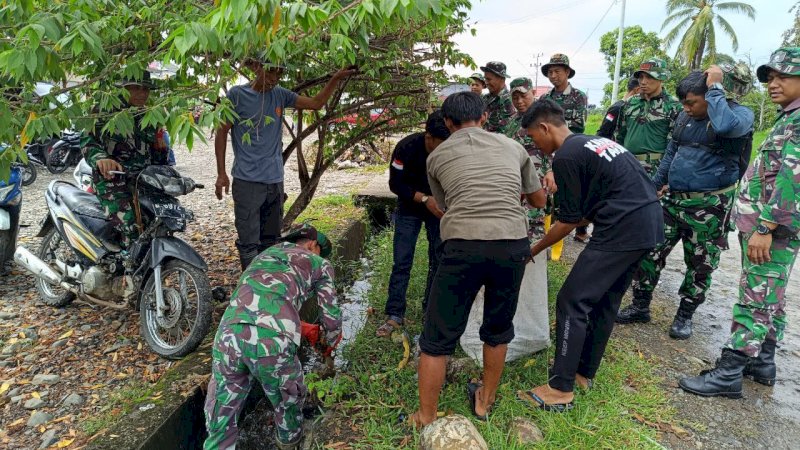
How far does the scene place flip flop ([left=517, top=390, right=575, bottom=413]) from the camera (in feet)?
8.59

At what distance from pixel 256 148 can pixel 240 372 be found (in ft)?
5.74

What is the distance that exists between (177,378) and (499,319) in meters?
1.76

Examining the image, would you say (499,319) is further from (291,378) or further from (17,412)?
(17,412)

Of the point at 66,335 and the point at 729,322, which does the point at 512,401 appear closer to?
the point at 729,322

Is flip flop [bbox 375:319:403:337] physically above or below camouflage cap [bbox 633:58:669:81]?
below

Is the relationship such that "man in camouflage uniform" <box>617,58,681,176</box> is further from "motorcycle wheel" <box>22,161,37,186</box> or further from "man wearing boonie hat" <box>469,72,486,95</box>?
"motorcycle wheel" <box>22,161,37,186</box>

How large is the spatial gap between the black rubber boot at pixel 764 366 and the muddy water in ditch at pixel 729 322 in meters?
0.06

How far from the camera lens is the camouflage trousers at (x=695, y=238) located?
131 inches

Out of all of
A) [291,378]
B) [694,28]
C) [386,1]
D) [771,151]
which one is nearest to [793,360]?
[771,151]

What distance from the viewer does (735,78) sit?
10.9 feet

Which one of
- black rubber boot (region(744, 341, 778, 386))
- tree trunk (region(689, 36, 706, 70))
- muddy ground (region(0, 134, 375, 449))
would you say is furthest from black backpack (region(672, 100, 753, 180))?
tree trunk (region(689, 36, 706, 70))

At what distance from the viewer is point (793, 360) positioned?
3.34 m

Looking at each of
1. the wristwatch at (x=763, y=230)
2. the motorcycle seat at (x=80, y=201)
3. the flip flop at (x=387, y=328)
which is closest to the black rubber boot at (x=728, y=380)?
the wristwatch at (x=763, y=230)

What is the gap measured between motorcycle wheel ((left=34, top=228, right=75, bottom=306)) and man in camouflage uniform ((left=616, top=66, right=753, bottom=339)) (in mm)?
4433
